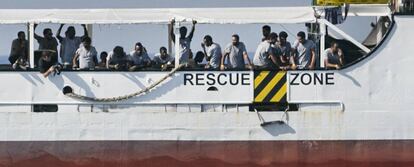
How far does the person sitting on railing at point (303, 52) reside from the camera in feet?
78.9

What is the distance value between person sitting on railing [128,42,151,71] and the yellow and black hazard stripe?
2.07 metres

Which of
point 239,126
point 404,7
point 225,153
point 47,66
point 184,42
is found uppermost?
point 404,7

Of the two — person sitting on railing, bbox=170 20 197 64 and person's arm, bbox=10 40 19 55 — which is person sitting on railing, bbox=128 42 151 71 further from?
person's arm, bbox=10 40 19 55

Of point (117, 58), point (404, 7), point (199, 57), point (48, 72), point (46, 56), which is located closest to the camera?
point (404, 7)

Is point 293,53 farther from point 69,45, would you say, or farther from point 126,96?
point 69,45

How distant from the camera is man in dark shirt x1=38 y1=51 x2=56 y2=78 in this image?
24078mm

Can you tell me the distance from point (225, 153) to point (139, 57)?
93.0 inches

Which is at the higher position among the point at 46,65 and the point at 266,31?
the point at 266,31

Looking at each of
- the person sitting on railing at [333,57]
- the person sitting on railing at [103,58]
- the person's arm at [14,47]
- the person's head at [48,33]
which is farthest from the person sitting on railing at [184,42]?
the person's arm at [14,47]

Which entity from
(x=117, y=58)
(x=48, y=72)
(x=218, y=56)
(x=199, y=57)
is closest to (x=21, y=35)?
(x=48, y=72)

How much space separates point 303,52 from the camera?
79.1 feet

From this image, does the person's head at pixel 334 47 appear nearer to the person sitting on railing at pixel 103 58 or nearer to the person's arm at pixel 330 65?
the person's arm at pixel 330 65

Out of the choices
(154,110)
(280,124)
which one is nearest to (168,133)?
(154,110)

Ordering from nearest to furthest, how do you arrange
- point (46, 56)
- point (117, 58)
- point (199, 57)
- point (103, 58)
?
point (46, 56) < point (117, 58) < point (103, 58) < point (199, 57)
